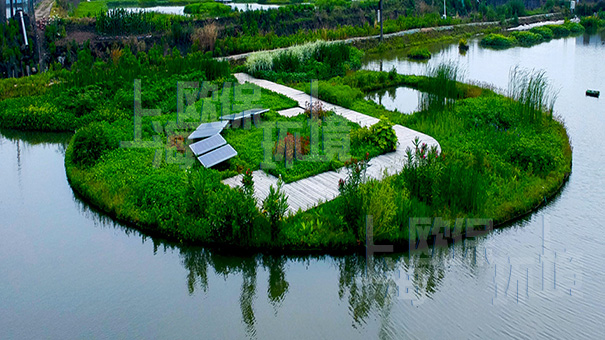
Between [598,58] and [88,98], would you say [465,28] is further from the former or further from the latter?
[88,98]

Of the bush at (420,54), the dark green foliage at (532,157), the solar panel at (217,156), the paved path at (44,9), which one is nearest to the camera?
the solar panel at (217,156)

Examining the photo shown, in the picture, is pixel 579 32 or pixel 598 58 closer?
A: pixel 598 58

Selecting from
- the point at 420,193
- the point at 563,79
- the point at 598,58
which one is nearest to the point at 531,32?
the point at 598,58

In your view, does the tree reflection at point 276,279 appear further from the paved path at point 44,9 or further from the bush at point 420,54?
the paved path at point 44,9

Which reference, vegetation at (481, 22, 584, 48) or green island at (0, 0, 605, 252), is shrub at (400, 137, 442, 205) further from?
vegetation at (481, 22, 584, 48)

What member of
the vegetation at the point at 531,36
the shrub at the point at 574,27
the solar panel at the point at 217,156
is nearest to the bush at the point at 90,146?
the solar panel at the point at 217,156
